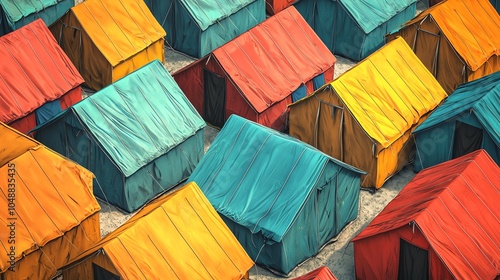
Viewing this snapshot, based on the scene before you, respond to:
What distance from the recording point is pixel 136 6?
37.3 metres

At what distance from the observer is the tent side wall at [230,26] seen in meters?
39.0

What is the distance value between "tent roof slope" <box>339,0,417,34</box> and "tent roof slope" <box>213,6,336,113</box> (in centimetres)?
330

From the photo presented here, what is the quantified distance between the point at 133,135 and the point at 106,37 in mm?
6809

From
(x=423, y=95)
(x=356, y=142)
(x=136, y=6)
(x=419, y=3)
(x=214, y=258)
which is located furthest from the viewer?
(x=419, y=3)

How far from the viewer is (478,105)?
30844 mm

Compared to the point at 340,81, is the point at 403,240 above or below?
below

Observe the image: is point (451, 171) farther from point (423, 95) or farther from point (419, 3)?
point (419, 3)

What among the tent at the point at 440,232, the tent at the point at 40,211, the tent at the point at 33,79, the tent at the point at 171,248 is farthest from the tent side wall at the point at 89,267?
the tent at the point at 33,79

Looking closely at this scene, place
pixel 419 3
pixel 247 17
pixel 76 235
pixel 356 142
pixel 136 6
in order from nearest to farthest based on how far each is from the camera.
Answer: pixel 76 235 < pixel 356 142 < pixel 136 6 < pixel 247 17 < pixel 419 3

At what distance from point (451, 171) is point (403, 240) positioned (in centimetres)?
365

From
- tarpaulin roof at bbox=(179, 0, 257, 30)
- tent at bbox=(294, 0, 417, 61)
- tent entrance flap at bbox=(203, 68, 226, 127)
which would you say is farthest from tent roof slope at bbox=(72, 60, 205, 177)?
tent at bbox=(294, 0, 417, 61)

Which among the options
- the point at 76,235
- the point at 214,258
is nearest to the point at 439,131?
the point at 214,258

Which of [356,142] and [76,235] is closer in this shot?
[76,235]

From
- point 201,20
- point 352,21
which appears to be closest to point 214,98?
point 201,20
